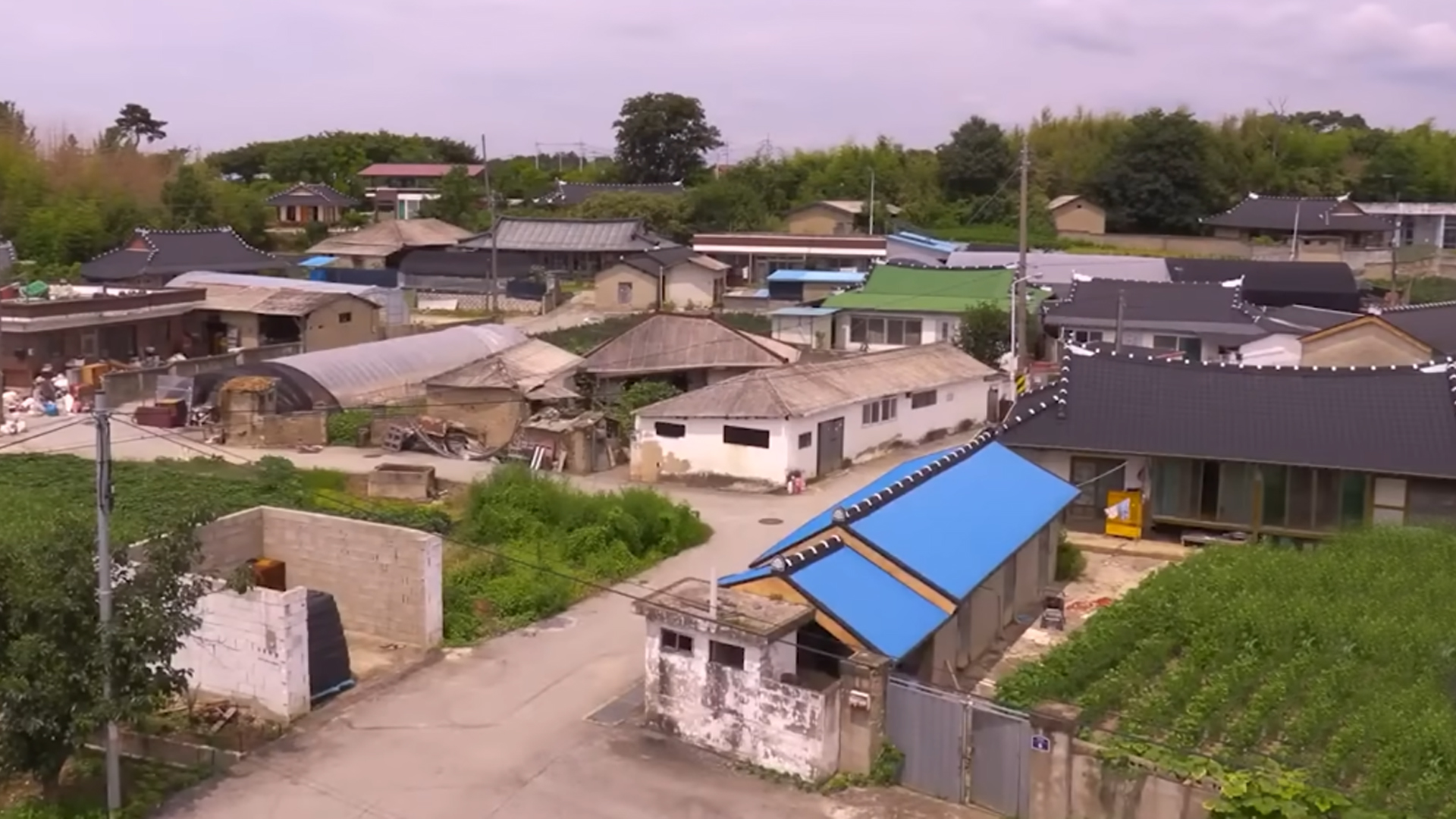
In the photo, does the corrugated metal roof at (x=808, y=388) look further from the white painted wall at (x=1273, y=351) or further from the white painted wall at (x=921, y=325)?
the white painted wall at (x=921, y=325)

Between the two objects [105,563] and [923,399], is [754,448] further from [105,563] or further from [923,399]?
[105,563]

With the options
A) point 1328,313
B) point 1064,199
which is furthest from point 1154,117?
point 1328,313

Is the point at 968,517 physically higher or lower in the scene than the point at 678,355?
lower

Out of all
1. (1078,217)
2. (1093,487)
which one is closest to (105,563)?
(1093,487)

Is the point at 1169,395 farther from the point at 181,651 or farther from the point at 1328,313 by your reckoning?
the point at 1328,313

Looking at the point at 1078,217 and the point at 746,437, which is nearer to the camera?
the point at 746,437

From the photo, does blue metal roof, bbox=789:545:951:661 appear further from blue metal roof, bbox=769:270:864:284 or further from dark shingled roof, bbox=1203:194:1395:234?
dark shingled roof, bbox=1203:194:1395:234

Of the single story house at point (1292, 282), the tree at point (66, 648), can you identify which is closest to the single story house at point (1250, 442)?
the tree at point (66, 648)
